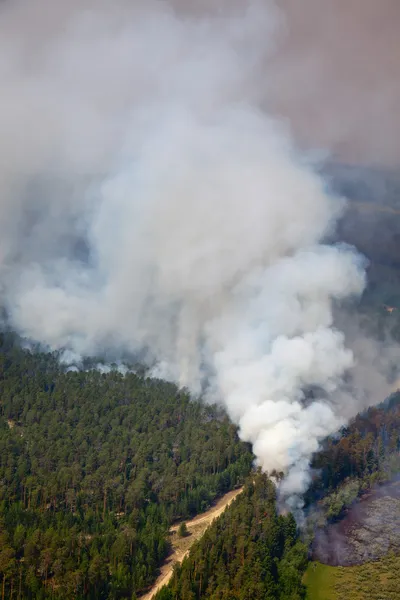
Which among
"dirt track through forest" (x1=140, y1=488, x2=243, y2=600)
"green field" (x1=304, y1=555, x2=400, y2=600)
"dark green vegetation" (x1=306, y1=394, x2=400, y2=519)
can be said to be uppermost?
"dark green vegetation" (x1=306, y1=394, x2=400, y2=519)

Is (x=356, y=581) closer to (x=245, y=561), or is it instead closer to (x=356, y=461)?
(x=245, y=561)

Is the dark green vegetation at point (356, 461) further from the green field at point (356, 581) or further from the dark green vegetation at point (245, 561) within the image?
the green field at point (356, 581)

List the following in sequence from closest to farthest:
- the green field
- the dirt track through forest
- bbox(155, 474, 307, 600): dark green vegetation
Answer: bbox(155, 474, 307, 600): dark green vegetation → the green field → the dirt track through forest

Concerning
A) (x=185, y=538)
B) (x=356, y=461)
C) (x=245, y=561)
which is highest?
(x=356, y=461)

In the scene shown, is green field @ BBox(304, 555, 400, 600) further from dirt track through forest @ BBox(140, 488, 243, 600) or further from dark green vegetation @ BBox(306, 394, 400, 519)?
dirt track through forest @ BBox(140, 488, 243, 600)

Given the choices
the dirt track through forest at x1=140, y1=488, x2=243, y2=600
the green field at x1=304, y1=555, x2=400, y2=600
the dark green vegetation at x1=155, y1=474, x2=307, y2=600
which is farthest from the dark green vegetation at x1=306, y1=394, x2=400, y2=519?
the dirt track through forest at x1=140, y1=488, x2=243, y2=600

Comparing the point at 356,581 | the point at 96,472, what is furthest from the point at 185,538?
the point at 356,581

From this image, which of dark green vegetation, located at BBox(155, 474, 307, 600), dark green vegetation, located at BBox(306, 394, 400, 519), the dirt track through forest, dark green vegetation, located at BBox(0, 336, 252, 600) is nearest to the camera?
dark green vegetation, located at BBox(155, 474, 307, 600)

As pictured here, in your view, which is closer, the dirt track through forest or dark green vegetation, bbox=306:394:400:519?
the dirt track through forest

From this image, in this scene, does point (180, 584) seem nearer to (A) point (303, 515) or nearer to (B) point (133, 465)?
(A) point (303, 515)
